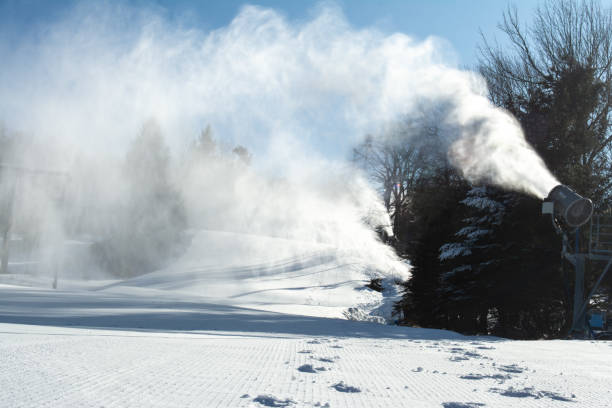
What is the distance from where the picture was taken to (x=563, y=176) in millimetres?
14930

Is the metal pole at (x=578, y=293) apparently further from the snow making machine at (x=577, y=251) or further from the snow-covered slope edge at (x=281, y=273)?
the snow-covered slope edge at (x=281, y=273)

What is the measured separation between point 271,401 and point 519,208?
1450 cm

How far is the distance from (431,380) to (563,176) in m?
13.9

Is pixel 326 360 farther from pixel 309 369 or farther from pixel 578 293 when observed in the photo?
pixel 578 293

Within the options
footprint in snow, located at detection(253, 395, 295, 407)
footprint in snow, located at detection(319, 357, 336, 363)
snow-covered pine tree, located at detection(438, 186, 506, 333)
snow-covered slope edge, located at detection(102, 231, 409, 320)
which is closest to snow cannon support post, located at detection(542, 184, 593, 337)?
snow-covered pine tree, located at detection(438, 186, 506, 333)

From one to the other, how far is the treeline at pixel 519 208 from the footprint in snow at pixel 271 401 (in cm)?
1362

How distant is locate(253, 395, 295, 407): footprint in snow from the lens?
2.29 meters

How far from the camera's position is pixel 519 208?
1505cm

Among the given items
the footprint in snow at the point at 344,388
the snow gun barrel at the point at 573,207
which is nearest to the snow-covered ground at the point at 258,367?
the footprint in snow at the point at 344,388

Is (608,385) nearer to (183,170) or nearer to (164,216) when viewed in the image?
(164,216)

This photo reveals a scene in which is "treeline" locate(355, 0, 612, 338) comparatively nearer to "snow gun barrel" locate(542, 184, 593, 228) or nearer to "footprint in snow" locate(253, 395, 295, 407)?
"snow gun barrel" locate(542, 184, 593, 228)

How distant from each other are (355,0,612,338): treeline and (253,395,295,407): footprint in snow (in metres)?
13.6

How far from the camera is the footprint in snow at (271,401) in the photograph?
7.52 feet

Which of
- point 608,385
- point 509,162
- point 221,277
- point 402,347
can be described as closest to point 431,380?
point 608,385
